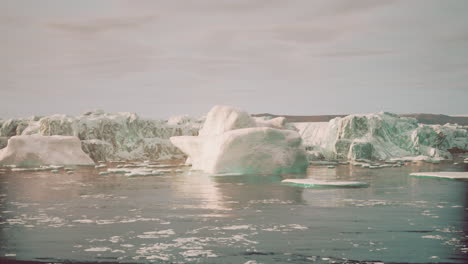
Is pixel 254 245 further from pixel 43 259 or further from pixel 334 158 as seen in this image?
pixel 334 158

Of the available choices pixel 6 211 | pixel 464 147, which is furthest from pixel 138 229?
pixel 464 147

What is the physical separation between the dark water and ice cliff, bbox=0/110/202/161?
3000 centimetres

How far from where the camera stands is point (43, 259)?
9273 millimetres

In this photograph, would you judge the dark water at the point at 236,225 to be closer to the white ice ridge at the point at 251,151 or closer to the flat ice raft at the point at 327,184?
the flat ice raft at the point at 327,184

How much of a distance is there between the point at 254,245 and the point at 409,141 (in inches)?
1987

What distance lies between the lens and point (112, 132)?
5478 centimetres

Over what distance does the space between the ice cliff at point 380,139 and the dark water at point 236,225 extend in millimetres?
31588

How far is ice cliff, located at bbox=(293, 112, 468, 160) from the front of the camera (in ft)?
176

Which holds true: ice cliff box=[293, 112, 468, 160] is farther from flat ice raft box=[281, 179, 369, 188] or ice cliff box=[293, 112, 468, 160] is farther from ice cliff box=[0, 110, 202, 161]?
flat ice raft box=[281, 179, 369, 188]

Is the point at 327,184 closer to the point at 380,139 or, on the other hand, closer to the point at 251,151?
the point at 251,151

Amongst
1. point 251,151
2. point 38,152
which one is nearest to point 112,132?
point 38,152

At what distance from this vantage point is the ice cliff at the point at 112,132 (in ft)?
170

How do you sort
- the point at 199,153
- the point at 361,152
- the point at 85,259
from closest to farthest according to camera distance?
the point at 85,259
the point at 199,153
the point at 361,152

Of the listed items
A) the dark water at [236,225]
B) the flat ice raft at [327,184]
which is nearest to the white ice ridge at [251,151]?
the flat ice raft at [327,184]
